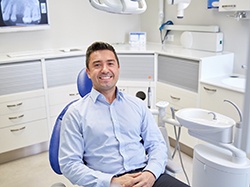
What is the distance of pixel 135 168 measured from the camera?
158cm

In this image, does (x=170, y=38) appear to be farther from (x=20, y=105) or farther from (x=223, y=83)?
(x=20, y=105)

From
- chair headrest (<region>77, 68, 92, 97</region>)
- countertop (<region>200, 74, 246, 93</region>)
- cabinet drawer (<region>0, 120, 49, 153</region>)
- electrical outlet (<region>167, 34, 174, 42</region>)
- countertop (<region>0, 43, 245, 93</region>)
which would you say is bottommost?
cabinet drawer (<region>0, 120, 49, 153</region>)

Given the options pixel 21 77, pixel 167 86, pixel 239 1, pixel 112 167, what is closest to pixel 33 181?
pixel 21 77

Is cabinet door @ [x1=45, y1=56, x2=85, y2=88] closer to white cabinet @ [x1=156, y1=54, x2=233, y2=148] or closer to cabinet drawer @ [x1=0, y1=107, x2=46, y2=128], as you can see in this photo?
cabinet drawer @ [x1=0, y1=107, x2=46, y2=128]

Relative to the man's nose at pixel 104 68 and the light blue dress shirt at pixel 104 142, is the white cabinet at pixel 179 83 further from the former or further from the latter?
the man's nose at pixel 104 68

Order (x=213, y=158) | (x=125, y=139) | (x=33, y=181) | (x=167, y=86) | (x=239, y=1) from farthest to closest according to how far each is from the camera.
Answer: (x=167, y=86) → (x=33, y=181) → (x=239, y=1) → (x=213, y=158) → (x=125, y=139)

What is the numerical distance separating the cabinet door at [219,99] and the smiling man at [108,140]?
0.89 metres

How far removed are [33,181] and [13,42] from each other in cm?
146

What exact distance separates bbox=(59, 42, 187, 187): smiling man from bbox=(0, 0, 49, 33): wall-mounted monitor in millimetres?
1616

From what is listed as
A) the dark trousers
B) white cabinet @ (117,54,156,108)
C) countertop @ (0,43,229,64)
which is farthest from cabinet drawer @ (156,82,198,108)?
the dark trousers

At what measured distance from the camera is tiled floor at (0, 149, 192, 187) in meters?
2.53

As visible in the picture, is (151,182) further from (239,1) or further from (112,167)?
(239,1)

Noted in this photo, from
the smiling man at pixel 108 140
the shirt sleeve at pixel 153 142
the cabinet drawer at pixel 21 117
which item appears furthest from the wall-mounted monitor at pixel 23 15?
the shirt sleeve at pixel 153 142

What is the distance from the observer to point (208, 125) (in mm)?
1809
